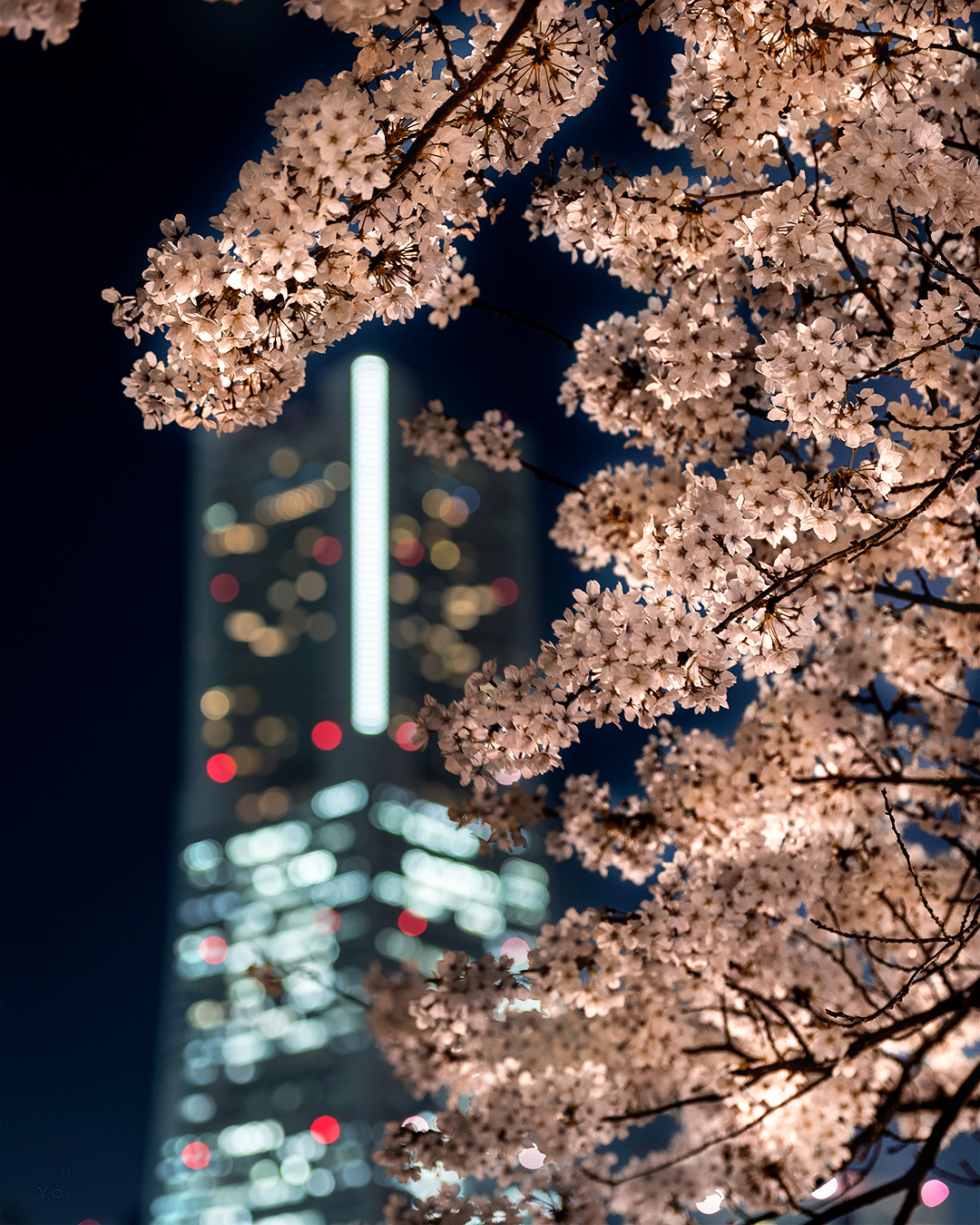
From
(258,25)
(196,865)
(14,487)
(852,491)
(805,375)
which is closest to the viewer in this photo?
(805,375)

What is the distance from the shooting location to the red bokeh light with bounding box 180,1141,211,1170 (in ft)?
168

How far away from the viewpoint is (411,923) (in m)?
57.4

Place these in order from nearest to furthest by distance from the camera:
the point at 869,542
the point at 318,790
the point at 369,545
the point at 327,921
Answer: the point at 869,542
the point at 327,921
the point at 318,790
the point at 369,545

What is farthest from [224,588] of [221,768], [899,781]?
[899,781]

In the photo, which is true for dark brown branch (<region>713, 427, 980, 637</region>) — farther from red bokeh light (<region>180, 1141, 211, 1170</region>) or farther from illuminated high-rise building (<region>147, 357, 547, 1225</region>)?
red bokeh light (<region>180, 1141, 211, 1170</region>)

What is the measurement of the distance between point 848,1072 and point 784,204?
424 cm

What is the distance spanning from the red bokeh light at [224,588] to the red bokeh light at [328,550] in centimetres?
717

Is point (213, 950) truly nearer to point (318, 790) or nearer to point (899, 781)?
point (318, 790)

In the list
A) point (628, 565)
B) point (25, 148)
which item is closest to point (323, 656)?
point (25, 148)

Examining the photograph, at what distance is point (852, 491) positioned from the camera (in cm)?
272

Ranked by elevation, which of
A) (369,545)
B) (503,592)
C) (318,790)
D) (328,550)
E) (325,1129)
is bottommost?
(325,1129)

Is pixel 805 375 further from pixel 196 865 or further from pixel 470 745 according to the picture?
pixel 196 865

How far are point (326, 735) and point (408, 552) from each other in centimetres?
1526

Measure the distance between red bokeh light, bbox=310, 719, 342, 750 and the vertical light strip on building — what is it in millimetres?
1617
